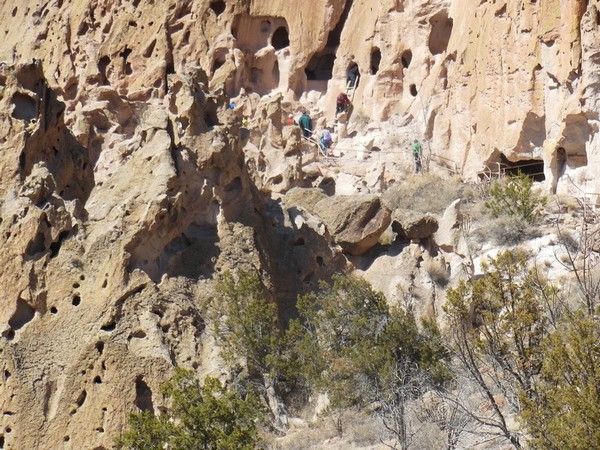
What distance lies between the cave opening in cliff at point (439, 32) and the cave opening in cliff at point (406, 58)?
2.32 feet

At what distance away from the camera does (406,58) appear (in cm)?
2833

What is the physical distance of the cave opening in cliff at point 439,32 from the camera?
89.8ft

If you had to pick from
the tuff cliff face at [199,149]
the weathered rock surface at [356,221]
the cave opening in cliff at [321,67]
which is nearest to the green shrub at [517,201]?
the tuff cliff face at [199,149]

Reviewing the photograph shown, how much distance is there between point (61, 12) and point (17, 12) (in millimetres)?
2348

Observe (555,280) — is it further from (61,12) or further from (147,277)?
(61,12)

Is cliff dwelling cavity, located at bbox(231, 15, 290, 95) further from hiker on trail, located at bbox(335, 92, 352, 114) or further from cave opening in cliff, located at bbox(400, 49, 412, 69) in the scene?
cave opening in cliff, located at bbox(400, 49, 412, 69)

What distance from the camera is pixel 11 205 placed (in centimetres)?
1404

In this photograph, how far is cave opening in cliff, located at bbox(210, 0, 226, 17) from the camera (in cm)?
2961

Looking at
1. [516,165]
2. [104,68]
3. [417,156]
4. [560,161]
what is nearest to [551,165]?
[560,161]

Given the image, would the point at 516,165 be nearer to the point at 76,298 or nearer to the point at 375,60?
the point at 375,60

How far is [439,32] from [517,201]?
26.0 feet

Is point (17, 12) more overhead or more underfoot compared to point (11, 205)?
more overhead

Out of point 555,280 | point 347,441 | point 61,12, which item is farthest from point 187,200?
point 61,12

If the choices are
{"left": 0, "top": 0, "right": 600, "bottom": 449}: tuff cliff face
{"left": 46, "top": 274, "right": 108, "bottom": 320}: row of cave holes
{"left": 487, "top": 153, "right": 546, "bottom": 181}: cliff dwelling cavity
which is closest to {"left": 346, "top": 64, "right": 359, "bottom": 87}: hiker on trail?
{"left": 0, "top": 0, "right": 600, "bottom": 449}: tuff cliff face
